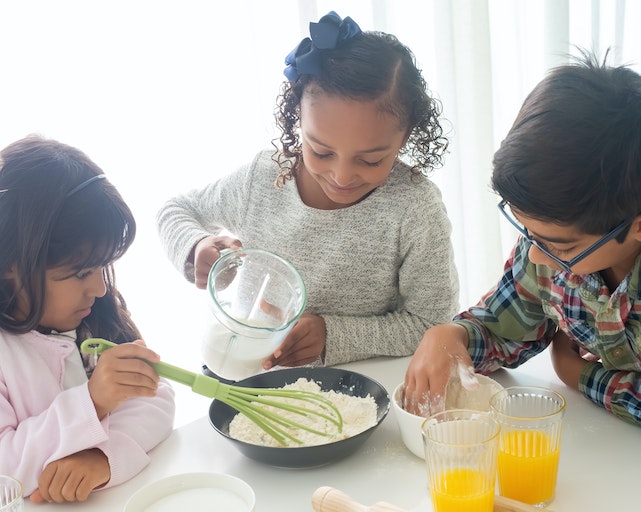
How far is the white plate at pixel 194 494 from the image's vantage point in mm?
905

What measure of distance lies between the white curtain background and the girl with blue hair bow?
0.11m

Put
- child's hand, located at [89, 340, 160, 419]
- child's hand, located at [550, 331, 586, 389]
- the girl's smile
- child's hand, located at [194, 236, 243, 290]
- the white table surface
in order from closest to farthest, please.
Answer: the white table surface
child's hand, located at [89, 340, 160, 419]
child's hand, located at [550, 331, 586, 389]
the girl's smile
child's hand, located at [194, 236, 243, 290]

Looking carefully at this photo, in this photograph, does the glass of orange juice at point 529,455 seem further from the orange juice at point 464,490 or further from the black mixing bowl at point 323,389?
the black mixing bowl at point 323,389

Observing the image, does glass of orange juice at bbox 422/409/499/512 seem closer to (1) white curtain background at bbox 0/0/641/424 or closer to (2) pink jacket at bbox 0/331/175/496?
(2) pink jacket at bbox 0/331/175/496

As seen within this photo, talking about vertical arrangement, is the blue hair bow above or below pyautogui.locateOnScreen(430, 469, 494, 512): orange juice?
above

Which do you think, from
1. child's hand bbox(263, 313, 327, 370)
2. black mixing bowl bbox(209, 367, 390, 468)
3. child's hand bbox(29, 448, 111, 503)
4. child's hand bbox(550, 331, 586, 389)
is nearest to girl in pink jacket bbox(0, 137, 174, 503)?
child's hand bbox(29, 448, 111, 503)

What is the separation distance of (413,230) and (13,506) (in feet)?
3.02

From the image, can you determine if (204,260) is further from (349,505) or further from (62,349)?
(349,505)

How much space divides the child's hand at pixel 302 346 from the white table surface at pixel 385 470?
0.25 m

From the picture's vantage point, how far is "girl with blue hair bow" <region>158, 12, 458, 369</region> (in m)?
1.38

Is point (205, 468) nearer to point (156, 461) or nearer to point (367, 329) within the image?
point (156, 461)

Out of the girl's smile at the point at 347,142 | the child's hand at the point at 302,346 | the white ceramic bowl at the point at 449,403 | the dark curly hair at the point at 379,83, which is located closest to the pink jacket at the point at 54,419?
the child's hand at the point at 302,346

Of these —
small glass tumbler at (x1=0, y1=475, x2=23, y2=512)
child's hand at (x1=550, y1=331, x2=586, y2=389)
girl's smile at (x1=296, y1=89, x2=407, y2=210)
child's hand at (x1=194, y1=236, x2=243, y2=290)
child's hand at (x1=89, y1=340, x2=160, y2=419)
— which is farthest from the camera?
child's hand at (x1=194, y1=236, x2=243, y2=290)

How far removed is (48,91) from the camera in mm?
1902
